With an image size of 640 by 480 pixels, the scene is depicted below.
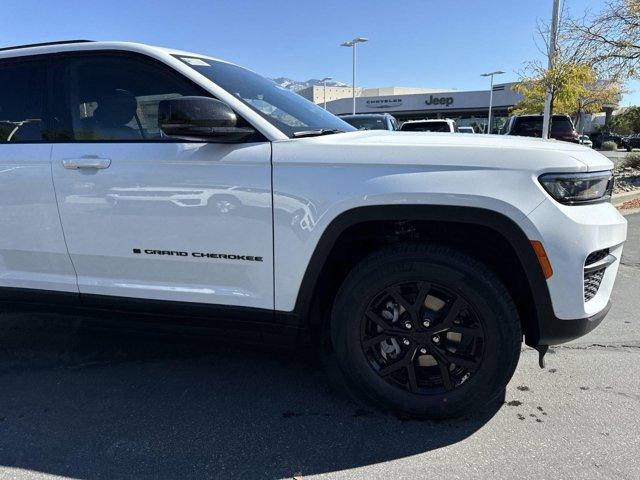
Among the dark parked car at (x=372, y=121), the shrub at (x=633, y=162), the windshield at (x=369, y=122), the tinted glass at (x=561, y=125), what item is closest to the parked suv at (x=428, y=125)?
the dark parked car at (x=372, y=121)

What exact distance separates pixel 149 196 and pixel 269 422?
1.35m

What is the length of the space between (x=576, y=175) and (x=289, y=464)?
73.4 inches

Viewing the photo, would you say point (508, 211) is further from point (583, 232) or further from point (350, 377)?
point (350, 377)

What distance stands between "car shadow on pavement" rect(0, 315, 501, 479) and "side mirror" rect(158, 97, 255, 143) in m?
1.14

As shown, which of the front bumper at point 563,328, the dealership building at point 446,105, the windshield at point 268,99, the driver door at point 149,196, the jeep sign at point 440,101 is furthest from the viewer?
the jeep sign at point 440,101

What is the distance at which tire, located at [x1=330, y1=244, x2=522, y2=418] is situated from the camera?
242cm

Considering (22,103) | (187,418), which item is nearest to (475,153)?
(187,418)

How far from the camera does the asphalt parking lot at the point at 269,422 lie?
234 cm

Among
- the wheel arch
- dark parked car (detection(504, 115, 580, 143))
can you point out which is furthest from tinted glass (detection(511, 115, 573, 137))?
the wheel arch

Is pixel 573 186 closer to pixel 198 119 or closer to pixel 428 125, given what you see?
→ pixel 198 119

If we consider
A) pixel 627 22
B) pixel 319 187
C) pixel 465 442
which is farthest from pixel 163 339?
pixel 627 22

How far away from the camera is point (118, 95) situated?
2988 mm

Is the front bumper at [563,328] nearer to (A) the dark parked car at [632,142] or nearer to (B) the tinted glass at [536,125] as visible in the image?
(B) the tinted glass at [536,125]

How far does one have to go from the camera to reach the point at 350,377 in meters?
2.71
